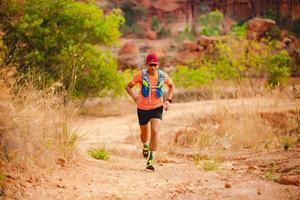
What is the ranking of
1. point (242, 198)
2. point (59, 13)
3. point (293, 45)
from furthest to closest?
point (293, 45)
point (59, 13)
point (242, 198)

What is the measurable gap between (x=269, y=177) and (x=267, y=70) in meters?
19.2

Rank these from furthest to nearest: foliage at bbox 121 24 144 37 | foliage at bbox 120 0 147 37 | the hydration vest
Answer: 1. foliage at bbox 120 0 147 37
2. foliage at bbox 121 24 144 37
3. the hydration vest

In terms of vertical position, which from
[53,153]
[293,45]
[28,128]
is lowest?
[293,45]

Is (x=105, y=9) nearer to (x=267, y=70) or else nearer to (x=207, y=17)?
(x=207, y=17)

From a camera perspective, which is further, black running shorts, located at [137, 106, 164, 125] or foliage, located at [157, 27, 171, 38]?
foliage, located at [157, 27, 171, 38]

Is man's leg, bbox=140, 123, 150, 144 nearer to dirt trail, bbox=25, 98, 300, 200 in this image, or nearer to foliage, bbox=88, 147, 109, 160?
dirt trail, bbox=25, 98, 300, 200

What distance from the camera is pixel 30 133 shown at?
5.63 m

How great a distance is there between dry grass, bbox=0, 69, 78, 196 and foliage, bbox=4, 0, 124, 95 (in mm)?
9610

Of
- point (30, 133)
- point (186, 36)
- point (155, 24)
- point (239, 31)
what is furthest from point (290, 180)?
point (155, 24)

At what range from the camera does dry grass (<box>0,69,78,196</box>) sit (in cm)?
520

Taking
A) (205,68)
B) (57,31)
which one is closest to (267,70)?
(205,68)

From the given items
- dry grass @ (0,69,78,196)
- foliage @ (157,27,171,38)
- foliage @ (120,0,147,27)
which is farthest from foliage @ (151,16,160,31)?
dry grass @ (0,69,78,196)

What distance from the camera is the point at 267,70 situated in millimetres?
24750

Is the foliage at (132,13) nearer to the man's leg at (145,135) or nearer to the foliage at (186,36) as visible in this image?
the foliage at (186,36)
